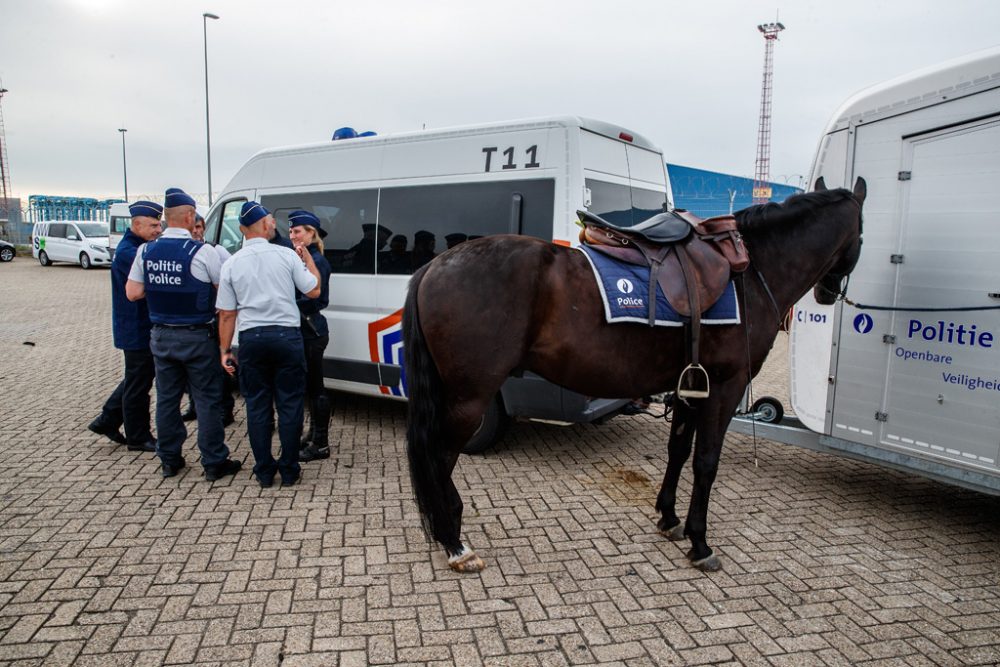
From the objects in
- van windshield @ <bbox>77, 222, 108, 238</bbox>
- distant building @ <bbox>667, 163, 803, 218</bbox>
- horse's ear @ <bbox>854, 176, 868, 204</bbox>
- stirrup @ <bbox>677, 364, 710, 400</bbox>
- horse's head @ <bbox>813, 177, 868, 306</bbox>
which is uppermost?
distant building @ <bbox>667, 163, 803, 218</bbox>

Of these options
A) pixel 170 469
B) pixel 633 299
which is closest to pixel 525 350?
pixel 633 299

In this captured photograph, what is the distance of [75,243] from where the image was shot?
2788cm

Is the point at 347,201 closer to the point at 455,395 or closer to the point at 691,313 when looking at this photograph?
the point at 455,395

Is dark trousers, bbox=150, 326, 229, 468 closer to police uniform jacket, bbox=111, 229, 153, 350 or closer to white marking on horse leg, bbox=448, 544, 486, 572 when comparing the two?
police uniform jacket, bbox=111, 229, 153, 350

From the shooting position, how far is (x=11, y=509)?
13.5 ft

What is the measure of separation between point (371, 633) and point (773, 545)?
255cm

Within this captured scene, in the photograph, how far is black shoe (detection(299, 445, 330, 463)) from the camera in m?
5.24

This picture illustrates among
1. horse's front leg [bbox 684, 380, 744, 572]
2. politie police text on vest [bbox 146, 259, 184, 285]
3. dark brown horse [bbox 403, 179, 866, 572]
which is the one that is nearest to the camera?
dark brown horse [bbox 403, 179, 866, 572]

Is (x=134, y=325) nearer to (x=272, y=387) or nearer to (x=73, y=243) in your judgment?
(x=272, y=387)

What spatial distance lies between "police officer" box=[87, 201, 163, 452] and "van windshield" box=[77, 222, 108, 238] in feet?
92.2

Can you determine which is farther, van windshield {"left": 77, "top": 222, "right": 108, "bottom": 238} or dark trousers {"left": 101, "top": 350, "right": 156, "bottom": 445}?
van windshield {"left": 77, "top": 222, "right": 108, "bottom": 238}

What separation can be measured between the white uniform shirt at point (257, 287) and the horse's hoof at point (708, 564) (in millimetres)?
3158

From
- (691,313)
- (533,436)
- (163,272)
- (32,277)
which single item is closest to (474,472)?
(533,436)

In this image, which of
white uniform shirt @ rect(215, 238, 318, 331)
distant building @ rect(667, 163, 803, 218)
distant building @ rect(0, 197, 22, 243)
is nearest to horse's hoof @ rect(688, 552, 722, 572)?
white uniform shirt @ rect(215, 238, 318, 331)
